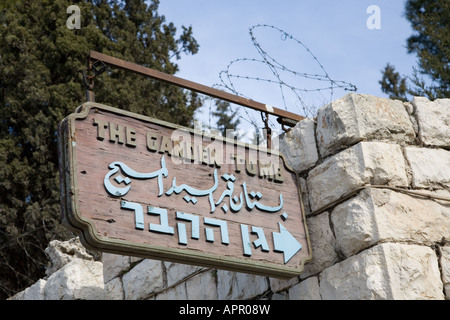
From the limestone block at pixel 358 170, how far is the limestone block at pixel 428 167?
0.27ft

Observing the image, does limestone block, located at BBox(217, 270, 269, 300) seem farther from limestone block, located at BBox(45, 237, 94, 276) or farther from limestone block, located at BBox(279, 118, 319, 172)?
limestone block, located at BBox(45, 237, 94, 276)

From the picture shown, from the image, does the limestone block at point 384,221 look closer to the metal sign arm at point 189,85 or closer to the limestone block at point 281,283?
the limestone block at point 281,283

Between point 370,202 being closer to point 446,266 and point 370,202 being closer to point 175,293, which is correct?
point 446,266

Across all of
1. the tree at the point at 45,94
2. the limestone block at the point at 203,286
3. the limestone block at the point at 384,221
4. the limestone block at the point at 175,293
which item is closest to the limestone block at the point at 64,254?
the limestone block at the point at 175,293

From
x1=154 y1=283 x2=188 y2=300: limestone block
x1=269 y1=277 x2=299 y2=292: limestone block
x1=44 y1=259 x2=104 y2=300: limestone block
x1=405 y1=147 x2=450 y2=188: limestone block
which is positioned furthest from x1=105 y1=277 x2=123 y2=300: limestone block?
x1=405 y1=147 x2=450 y2=188: limestone block

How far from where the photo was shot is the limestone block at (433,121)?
4.33 meters

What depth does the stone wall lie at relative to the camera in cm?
376

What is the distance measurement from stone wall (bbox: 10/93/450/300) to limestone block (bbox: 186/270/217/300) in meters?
0.02

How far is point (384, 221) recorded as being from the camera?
12.6ft

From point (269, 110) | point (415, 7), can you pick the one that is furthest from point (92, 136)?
point (415, 7)

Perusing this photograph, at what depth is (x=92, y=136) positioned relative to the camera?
3.49 metres
